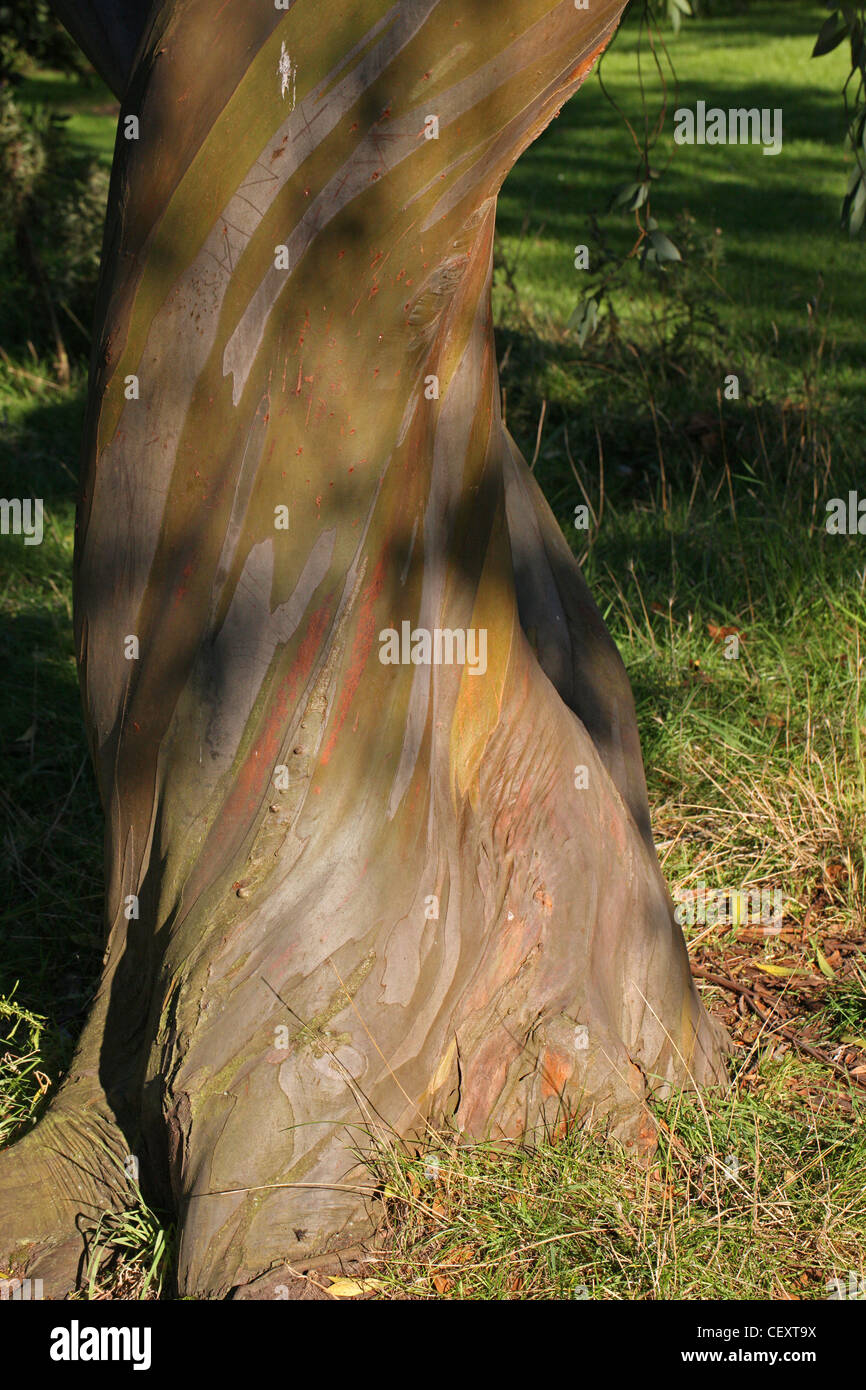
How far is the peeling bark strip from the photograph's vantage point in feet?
6.24

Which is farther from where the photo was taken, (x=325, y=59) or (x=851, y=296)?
(x=851, y=296)

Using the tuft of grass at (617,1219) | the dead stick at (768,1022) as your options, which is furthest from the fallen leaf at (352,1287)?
the dead stick at (768,1022)

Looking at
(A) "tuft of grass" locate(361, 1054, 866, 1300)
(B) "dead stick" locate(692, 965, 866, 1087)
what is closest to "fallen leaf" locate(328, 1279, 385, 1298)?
(A) "tuft of grass" locate(361, 1054, 866, 1300)

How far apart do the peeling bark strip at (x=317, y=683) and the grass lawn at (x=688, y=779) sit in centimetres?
15

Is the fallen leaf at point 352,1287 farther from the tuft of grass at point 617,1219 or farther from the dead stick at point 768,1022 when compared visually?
the dead stick at point 768,1022

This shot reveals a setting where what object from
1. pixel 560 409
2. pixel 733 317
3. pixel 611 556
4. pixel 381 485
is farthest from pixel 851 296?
pixel 381 485

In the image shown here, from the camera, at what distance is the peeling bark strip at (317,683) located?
6.24ft

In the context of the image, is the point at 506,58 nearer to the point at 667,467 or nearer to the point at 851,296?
the point at 667,467

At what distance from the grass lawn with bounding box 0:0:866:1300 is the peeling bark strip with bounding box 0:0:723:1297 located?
0.15m

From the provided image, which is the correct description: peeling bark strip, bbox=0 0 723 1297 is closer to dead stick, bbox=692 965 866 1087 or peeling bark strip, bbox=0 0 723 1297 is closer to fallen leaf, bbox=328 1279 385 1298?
fallen leaf, bbox=328 1279 385 1298

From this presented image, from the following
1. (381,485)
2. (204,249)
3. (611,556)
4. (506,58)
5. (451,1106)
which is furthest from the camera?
(611,556)

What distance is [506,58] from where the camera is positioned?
5.88 feet

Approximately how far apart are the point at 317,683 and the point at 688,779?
1878 mm

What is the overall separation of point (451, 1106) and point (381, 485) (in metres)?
1.14
